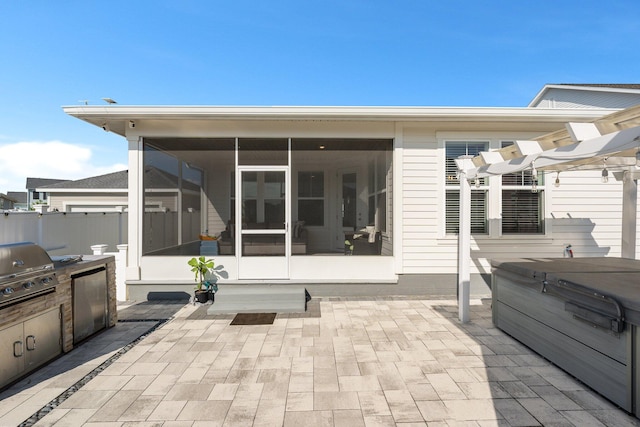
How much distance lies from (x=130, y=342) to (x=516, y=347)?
4.26 meters

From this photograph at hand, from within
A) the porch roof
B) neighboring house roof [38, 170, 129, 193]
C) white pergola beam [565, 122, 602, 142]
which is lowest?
white pergola beam [565, 122, 602, 142]

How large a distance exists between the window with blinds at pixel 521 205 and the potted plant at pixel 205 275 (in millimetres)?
4965

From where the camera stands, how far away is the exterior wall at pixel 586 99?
10763mm

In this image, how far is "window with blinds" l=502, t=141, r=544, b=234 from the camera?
213 inches

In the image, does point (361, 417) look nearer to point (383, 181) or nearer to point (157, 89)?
point (383, 181)

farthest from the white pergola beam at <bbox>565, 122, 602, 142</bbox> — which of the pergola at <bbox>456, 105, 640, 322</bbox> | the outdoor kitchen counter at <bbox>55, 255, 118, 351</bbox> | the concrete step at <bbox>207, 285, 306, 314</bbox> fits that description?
the outdoor kitchen counter at <bbox>55, 255, 118, 351</bbox>

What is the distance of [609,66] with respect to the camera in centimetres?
1459

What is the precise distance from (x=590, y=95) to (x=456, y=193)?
36.5ft

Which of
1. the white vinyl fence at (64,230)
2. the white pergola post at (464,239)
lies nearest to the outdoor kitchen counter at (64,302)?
the white vinyl fence at (64,230)

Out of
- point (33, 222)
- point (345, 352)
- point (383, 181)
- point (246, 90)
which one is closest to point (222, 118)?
point (383, 181)

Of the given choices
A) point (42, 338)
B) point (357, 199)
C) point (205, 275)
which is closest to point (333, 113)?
point (357, 199)

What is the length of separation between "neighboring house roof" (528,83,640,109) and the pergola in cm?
904

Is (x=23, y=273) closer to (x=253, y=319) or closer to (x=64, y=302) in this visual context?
(x=64, y=302)

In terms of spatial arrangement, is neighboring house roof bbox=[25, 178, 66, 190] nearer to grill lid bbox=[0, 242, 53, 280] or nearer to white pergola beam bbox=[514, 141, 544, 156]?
grill lid bbox=[0, 242, 53, 280]
